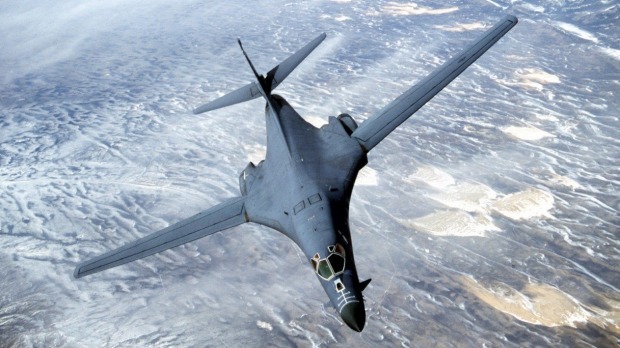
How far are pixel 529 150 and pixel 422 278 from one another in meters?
67.1

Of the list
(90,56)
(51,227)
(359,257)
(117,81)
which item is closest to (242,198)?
(359,257)

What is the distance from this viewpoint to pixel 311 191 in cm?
2150

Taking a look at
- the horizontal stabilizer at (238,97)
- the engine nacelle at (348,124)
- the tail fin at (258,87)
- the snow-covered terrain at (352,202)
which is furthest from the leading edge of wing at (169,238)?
the snow-covered terrain at (352,202)

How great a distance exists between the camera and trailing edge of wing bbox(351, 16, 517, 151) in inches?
1038

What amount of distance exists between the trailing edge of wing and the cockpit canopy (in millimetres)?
10357

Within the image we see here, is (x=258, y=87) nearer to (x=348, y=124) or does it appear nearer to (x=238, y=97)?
(x=238, y=97)

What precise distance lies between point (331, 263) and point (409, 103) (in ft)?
49.4

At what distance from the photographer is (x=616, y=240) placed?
89.2m

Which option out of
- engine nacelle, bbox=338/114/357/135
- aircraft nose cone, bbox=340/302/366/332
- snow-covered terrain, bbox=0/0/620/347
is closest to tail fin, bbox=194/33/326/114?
engine nacelle, bbox=338/114/357/135

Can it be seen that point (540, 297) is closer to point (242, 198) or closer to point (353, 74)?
point (242, 198)

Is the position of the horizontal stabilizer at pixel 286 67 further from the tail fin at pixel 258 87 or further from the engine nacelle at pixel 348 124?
the engine nacelle at pixel 348 124

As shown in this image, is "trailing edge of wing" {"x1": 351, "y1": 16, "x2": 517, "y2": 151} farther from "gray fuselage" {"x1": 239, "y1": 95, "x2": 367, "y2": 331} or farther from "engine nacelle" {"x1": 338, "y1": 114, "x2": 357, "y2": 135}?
"gray fuselage" {"x1": 239, "y1": 95, "x2": 367, "y2": 331}

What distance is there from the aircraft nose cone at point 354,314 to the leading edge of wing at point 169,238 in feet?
34.8

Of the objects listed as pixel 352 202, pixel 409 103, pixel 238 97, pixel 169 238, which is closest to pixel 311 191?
pixel 169 238
